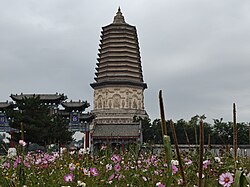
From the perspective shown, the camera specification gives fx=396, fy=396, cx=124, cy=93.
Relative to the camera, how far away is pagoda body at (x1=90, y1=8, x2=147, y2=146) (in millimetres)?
38094

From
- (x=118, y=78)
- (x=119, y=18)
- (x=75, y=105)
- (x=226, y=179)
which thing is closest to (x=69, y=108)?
(x=75, y=105)

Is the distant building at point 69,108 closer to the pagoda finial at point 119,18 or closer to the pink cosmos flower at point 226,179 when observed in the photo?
the pagoda finial at point 119,18

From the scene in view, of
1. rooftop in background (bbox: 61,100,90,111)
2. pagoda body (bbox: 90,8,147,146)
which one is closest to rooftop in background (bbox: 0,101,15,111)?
rooftop in background (bbox: 61,100,90,111)

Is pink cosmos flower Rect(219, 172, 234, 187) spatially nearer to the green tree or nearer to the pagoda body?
the green tree

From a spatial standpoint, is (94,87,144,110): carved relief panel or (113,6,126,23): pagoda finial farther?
(113,6,126,23): pagoda finial

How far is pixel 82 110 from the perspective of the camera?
3206 cm

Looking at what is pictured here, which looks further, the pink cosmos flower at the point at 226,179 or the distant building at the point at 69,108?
the distant building at the point at 69,108

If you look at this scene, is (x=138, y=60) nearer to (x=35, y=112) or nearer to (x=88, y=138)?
(x=88, y=138)

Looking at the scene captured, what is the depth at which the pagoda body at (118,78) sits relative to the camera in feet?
125

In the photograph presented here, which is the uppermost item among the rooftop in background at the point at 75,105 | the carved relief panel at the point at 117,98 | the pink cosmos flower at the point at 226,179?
the carved relief panel at the point at 117,98

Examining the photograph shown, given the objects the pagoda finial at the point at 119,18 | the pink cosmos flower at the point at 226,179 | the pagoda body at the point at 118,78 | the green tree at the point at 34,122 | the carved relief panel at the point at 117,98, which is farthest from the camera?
the pagoda finial at the point at 119,18

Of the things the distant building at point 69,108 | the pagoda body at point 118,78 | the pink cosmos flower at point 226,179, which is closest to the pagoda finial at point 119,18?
the pagoda body at point 118,78

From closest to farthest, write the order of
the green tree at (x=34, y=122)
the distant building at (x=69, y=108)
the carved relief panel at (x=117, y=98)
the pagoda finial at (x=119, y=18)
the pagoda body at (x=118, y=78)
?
the green tree at (x=34, y=122), the distant building at (x=69, y=108), the pagoda body at (x=118, y=78), the carved relief panel at (x=117, y=98), the pagoda finial at (x=119, y=18)

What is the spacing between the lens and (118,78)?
39.1 metres
